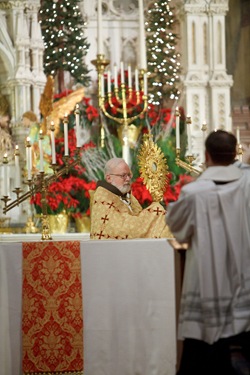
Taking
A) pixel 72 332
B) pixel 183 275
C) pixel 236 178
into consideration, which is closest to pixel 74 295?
pixel 72 332

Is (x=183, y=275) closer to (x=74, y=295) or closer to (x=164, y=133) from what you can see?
(x=74, y=295)

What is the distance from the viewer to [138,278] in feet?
18.6

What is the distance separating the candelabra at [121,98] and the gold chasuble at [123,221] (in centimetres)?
317

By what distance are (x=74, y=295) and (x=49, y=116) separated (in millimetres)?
4005

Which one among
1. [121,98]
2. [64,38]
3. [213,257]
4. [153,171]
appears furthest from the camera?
[64,38]

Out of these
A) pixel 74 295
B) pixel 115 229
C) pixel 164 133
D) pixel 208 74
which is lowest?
pixel 74 295

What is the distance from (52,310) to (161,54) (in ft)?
17.1

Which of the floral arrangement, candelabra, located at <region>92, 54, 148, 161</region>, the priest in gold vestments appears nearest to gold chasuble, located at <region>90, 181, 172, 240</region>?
the priest in gold vestments

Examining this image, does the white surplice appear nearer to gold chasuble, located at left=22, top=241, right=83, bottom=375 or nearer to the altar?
the altar

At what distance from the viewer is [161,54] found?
1041cm

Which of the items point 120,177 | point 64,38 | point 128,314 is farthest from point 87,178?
point 128,314

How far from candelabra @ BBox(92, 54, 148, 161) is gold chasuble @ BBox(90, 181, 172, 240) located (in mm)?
3169

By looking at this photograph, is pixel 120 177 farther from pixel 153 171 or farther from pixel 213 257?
pixel 213 257

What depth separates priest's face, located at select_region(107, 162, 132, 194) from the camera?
20.4ft
